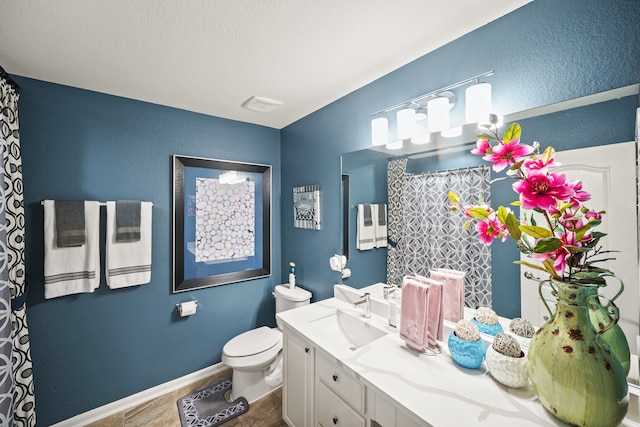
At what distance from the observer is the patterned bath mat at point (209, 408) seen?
1788mm

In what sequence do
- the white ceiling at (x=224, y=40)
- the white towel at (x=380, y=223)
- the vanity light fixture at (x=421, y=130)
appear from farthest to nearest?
the white towel at (x=380, y=223)
the vanity light fixture at (x=421, y=130)
the white ceiling at (x=224, y=40)

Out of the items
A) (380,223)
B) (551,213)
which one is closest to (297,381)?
(380,223)

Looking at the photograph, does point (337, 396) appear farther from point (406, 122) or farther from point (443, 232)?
point (406, 122)

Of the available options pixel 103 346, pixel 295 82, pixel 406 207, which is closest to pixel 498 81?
pixel 406 207

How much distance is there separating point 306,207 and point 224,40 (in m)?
1.36

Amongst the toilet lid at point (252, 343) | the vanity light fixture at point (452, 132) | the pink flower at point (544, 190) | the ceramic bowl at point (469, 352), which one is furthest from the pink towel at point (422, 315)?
the toilet lid at point (252, 343)

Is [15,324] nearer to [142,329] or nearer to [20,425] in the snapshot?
[20,425]

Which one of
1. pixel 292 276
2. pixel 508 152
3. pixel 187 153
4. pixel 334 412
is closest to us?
pixel 508 152

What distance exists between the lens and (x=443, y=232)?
1.33 m

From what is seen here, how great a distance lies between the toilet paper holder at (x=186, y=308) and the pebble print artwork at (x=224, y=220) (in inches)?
14.0

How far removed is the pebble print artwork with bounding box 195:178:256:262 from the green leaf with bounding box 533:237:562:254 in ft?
7.12

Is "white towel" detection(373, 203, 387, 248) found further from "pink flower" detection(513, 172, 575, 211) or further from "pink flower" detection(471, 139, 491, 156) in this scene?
"pink flower" detection(513, 172, 575, 211)

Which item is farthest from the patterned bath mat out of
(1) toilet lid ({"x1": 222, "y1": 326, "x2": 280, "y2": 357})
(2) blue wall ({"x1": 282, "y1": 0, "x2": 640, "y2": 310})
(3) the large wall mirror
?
(2) blue wall ({"x1": 282, "y1": 0, "x2": 640, "y2": 310})

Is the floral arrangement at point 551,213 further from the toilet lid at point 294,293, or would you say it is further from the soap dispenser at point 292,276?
the soap dispenser at point 292,276
